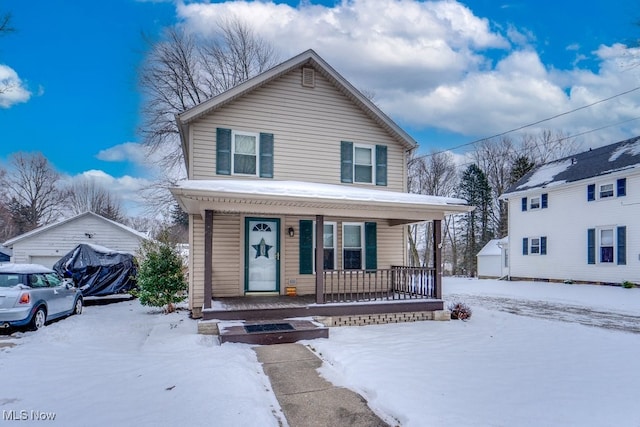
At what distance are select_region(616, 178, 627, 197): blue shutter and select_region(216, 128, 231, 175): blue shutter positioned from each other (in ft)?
54.7

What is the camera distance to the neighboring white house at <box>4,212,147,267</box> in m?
16.6

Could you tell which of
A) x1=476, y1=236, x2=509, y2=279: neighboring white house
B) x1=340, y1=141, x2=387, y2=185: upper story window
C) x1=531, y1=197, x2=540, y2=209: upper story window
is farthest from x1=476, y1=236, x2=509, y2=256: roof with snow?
x1=340, y1=141, x2=387, y2=185: upper story window

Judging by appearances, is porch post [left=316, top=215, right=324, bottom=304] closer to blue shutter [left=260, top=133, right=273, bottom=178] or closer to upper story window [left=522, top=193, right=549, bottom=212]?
blue shutter [left=260, top=133, right=273, bottom=178]

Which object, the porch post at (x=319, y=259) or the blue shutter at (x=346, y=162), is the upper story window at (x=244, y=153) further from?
the porch post at (x=319, y=259)

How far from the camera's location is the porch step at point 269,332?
657 cm

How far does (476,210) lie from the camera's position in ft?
109

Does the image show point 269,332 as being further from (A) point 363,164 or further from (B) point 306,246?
(A) point 363,164

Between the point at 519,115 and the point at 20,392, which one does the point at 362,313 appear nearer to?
the point at 20,392

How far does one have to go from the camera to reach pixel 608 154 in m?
18.0

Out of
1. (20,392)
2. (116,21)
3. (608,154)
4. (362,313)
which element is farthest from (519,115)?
(20,392)

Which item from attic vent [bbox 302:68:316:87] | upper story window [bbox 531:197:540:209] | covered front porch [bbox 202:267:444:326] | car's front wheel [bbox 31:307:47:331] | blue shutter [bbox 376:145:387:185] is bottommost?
car's front wheel [bbox 31:307:47:331]

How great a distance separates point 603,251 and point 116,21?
2220 centimetres

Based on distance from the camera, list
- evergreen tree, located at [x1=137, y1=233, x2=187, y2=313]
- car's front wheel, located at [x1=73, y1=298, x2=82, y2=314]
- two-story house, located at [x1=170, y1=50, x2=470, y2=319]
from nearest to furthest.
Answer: two-story house, located at [x1=170, y1=50, x2=470, y2=319], evergreen tree, located at [x1=137, y1=233, x2=187, y2=313], car's front wheel, located at [x1=73, y1=298, x2=82, y2=314]

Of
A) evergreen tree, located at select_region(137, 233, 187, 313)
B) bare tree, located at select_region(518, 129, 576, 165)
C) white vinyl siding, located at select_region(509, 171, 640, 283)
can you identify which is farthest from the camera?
bare tree, located at select_region(518, 129, 576, 165)
